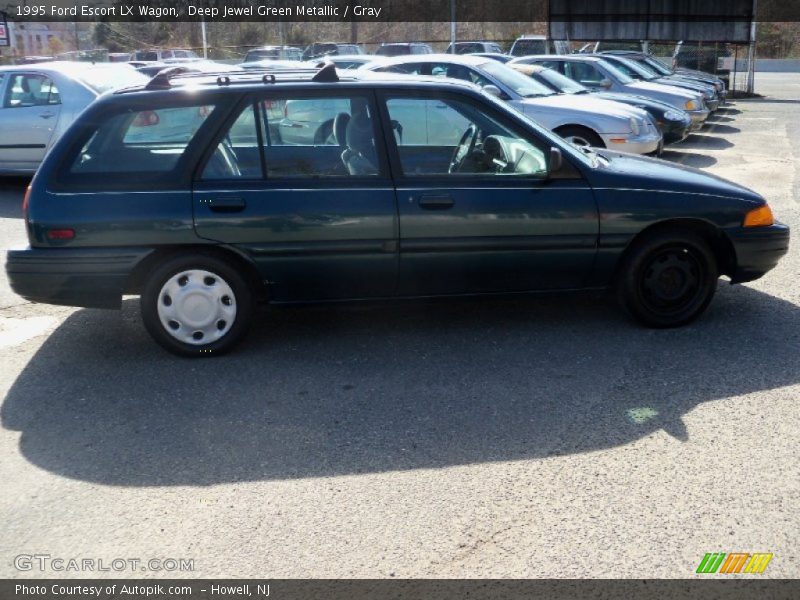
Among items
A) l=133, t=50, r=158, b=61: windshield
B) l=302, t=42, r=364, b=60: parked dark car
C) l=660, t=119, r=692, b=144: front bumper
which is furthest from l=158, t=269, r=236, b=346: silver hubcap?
l=133, t=50, r=158, b=61: windshield

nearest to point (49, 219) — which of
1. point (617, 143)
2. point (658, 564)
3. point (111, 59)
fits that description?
point (658, 564)

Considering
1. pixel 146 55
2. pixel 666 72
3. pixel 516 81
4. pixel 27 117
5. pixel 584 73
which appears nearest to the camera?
pixel 27 117

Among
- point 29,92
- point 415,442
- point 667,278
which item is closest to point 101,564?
point 415,442

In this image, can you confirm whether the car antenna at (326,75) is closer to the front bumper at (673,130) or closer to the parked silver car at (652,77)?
the front bumper at (673,130)

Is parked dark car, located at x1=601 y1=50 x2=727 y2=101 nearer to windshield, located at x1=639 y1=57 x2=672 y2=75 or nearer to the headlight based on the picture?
windshield, located at x1=639 y1=57 x2=672 y2=75

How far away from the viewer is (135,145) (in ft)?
17.7

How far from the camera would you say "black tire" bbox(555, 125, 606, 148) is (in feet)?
38.2

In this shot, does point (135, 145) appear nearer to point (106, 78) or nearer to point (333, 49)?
point (106, 78)

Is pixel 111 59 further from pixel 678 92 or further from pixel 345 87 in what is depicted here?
pixel 345 87

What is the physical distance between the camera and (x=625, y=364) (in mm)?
5246

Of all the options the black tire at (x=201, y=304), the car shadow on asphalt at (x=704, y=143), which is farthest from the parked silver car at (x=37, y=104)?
the car shadow on asphalt at (x=704, y=143)

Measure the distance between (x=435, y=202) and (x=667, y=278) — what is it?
157 cm

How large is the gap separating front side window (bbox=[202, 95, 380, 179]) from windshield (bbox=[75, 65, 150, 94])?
20.3ft

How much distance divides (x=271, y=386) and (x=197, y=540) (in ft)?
5.26
